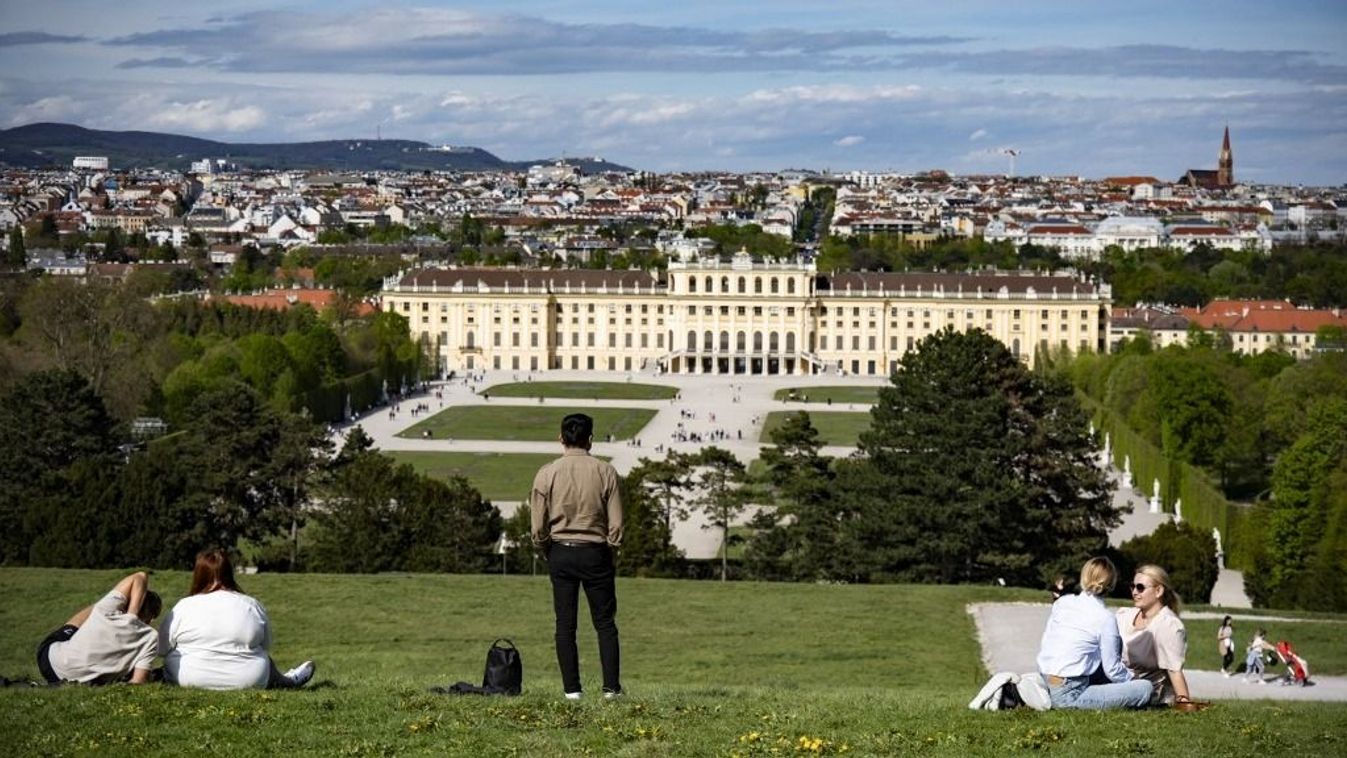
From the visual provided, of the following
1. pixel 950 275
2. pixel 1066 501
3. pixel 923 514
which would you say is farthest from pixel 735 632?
pixel 950 275

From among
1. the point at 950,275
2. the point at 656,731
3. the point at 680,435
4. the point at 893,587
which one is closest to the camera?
the point at 656,731

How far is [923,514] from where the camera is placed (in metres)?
24.4

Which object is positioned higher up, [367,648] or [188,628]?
[188,628]

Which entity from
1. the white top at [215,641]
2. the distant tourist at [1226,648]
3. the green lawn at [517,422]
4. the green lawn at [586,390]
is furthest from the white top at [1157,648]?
the green lawn at [586,390]

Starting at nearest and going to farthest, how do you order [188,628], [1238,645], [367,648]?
[188,628] < [367,648] < [1238,645]

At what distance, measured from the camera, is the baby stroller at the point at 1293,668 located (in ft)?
48.5

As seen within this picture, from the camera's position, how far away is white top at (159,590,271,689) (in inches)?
345

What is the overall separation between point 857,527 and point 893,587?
473 centimetres

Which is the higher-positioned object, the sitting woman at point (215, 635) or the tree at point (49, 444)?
the sitting woman at point (215, 635)

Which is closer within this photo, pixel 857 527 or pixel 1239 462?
pixel 857 527

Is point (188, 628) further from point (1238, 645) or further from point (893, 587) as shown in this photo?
point (893, 587)

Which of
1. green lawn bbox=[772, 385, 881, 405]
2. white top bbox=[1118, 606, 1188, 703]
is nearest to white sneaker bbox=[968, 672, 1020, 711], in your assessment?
white top bbox=[1118, 606, 1188, 703]

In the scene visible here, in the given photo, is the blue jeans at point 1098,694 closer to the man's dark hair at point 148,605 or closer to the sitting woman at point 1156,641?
the sitting woman at point 1156,641

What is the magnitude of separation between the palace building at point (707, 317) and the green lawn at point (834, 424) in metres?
19.1
